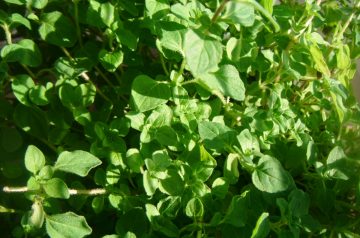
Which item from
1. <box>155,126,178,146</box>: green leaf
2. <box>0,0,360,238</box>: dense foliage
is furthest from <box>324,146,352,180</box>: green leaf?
<box>155,126,178,146</box>: green leaf

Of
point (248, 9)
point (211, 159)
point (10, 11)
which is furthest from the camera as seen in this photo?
point (10, 11)

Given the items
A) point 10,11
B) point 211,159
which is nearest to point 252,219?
point 211,159

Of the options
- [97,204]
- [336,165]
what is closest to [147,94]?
[97,204]

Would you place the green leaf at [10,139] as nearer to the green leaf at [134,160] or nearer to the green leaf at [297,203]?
the green leaf at [134,160]

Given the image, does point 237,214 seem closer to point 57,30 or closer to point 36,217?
point 36,217

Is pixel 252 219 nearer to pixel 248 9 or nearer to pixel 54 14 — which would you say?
pixel 248 9

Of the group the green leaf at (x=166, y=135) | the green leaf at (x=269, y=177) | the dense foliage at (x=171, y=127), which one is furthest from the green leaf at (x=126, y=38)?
the green leaf at (x=269, y=177)
